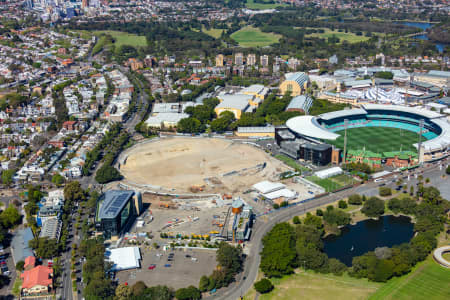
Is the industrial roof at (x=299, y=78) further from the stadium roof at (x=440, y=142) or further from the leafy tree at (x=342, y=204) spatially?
the leafy tree at (x=342, y=204)

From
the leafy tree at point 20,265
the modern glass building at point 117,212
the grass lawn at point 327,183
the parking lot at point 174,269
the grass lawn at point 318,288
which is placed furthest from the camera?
the grass lawn at point 327,183

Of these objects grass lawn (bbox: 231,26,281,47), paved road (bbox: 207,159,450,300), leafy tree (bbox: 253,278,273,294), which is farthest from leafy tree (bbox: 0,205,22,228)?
grass lawn (bbox: 231,26,281,47)

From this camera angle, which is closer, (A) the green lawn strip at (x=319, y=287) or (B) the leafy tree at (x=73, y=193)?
(A) the green lawn strip at (x=319, y=287)

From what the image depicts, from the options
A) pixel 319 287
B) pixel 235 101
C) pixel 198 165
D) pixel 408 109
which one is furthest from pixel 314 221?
pixel 235 101

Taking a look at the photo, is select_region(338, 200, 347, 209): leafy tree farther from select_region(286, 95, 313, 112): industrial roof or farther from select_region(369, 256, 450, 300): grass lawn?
select_region(286, 95, 313, 112): industrial roof

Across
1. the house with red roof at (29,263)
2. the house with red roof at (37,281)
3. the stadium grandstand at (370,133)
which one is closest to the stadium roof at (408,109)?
the stadium grandstand at (370,133)

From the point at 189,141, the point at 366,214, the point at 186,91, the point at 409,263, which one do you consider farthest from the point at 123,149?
the point at 409,263
